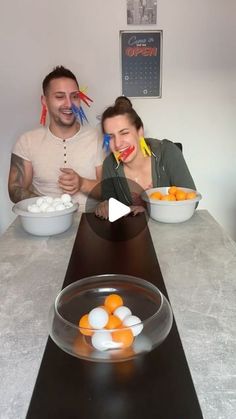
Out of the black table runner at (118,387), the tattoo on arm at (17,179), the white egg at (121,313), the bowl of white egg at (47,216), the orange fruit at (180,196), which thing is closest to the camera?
the black table runner at (118,387)

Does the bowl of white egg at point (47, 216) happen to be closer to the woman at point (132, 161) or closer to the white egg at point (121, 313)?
the woman at point (132, 161)

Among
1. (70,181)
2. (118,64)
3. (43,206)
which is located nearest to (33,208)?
(43,206)

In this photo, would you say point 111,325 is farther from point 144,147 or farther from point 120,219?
point 144,147

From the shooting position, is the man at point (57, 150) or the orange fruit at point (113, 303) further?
the man at point (57, 150)

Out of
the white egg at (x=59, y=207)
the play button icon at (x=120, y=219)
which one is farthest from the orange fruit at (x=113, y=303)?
the white egg at (x=59, y=207)

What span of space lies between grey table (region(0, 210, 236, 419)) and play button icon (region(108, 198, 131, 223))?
0.44 ft

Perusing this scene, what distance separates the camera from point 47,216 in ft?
3.95

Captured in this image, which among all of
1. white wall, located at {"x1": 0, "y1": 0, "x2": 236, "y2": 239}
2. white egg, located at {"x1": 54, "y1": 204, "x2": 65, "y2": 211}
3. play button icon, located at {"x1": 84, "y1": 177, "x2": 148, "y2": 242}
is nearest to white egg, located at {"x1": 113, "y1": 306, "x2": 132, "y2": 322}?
play button icon, located at {"x1": 84, "y1": 177, "x2": 148, "y2": 242}

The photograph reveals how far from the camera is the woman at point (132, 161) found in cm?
161

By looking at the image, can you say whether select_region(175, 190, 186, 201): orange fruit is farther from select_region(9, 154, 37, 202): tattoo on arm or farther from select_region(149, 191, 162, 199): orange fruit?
select_region(9, 154, 37, 202): tattoo on arm

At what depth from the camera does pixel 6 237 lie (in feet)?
4.16

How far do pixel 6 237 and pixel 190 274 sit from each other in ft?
2.34

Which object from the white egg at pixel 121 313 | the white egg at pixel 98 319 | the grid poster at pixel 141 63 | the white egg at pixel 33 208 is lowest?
the white egg at pixel 33 208

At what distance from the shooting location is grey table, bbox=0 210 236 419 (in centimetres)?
57
